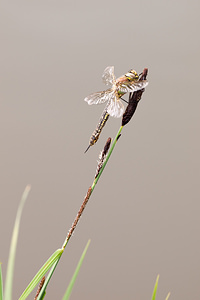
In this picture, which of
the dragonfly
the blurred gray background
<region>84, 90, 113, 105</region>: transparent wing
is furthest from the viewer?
the blurred gray background

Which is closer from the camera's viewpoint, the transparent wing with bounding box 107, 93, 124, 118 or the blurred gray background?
the transparent wing with bounding box 107, 93, 124, 118

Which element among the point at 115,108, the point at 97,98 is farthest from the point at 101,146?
the point at 115,108

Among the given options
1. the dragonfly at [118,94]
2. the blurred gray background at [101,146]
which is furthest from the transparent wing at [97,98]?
the blurred gray background at [101,146]

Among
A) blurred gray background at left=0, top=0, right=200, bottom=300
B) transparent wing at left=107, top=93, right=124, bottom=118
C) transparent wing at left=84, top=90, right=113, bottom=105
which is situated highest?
blurred gray background at left=0, top=0, right=200, bottom=300

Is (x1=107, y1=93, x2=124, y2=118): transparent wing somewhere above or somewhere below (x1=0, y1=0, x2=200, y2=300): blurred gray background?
below

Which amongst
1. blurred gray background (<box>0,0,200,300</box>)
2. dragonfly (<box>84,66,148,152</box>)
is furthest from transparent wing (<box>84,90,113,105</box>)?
blurred gray background (<box>0,0,200,300</box>)

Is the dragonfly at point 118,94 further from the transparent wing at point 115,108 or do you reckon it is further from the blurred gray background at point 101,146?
the blurred gray background at point 101,146

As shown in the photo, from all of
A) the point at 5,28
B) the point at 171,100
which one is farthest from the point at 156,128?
the point at 5,28

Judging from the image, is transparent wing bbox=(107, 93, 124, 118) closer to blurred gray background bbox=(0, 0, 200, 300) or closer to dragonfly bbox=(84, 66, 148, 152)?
dragonfly bbox=(84, 66, 148, 152)
